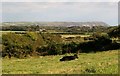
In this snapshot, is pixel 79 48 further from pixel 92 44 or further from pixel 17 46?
pixel 17 46

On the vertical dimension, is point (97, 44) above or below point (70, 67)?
below

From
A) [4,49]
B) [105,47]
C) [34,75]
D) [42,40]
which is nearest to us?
[34,75]

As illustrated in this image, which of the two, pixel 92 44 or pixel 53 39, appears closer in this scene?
pixel 92 44

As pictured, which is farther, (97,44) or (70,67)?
(97,44)

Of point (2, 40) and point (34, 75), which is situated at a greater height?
point (34, 75)

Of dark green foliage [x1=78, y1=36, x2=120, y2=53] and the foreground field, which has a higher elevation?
the foreground field

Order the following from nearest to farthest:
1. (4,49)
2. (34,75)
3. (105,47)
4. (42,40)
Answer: (34,75), (4,49), (105,47), (42,40)

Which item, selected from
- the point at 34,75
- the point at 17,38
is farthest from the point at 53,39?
the point at 34,75

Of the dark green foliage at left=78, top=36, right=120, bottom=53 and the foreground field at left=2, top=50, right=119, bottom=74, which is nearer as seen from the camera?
the foreground field at left=2, top=50, right=119, bottom=74

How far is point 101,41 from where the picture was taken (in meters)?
53.2

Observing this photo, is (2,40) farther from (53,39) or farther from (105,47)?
(105,47)

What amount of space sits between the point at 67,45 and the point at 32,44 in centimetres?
679

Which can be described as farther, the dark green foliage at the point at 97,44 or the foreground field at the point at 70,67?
the dark green foliage at the point at 97,44

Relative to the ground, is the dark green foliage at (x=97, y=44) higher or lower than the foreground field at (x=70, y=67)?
lower
